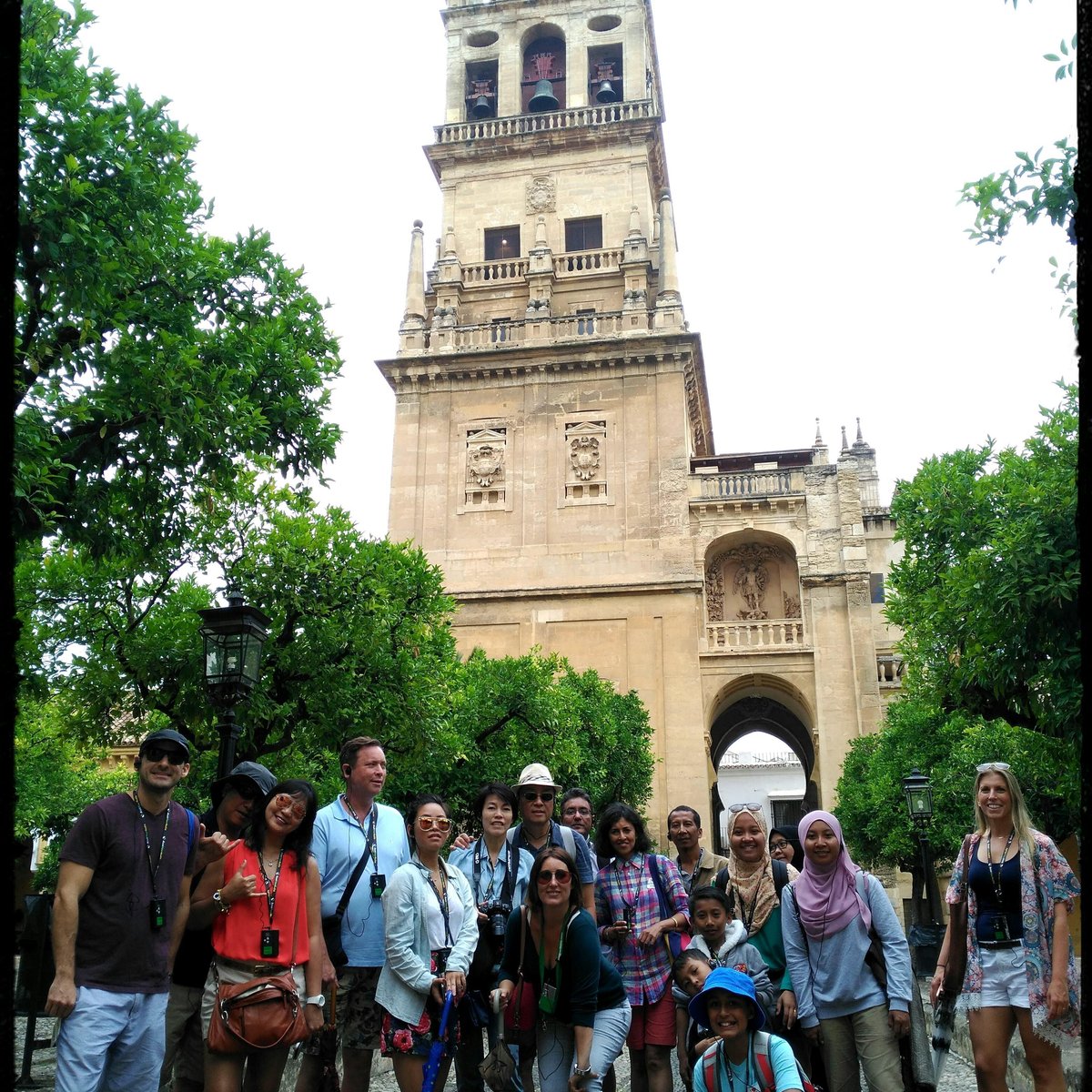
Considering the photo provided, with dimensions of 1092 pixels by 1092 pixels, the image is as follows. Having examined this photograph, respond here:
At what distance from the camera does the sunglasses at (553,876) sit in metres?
5.19

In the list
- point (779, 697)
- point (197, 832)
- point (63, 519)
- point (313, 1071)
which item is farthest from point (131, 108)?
point (779, 697)

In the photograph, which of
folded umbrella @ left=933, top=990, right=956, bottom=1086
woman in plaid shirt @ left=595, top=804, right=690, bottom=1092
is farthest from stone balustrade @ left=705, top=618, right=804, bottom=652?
folded umbrella @ left=933, top=990, right=956, bottom=1086

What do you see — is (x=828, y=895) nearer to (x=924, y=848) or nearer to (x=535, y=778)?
(x=535, y=778)

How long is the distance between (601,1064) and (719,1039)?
33.0 inches

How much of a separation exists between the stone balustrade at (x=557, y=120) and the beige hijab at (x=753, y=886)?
100 feet

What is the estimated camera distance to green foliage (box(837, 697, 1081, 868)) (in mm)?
20531

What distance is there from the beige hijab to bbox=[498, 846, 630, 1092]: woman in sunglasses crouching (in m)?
1.01

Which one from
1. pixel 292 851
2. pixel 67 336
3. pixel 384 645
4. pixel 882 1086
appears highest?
pixel 67 336

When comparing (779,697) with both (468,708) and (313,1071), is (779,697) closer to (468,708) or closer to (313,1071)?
(468,708)

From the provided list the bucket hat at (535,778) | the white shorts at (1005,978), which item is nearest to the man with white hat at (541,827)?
the bucket hat at (535,778)

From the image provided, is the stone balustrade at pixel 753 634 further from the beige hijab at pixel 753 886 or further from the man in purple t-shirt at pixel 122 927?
the man in purple t-shirt at pixel 122 927

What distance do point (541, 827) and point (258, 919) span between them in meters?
1.86

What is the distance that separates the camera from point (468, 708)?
66.2 feet

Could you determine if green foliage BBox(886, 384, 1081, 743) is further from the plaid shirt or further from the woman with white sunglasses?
the plaid shirt
